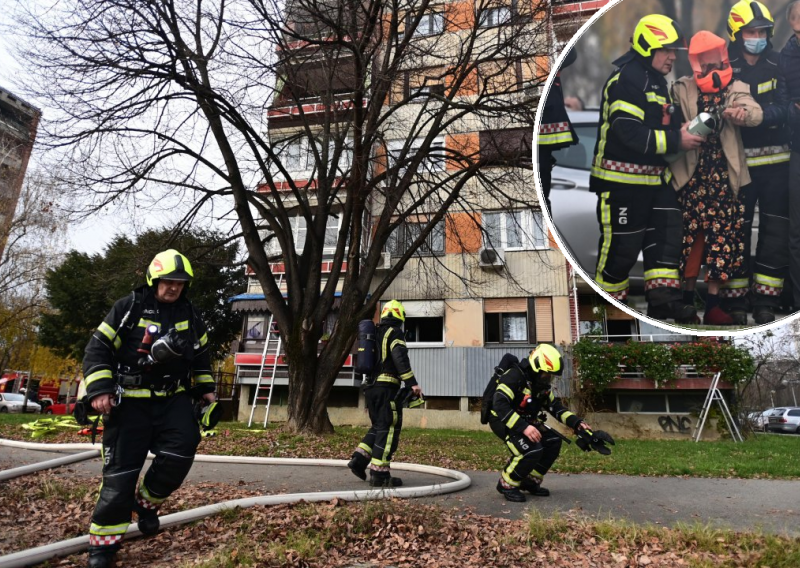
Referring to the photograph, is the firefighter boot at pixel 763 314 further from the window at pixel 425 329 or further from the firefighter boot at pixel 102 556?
the window at pixel 425 329

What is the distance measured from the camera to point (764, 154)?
299 cm

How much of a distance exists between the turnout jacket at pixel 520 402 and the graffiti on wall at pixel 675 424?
15037 millimetres

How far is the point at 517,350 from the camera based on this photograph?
20.6 m

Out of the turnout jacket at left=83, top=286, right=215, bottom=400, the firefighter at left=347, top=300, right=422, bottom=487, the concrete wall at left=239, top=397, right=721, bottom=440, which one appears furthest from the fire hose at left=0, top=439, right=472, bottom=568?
the concrete wall at left=239, top=397, right=721, bottom=440

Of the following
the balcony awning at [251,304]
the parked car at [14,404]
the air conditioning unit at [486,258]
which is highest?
the air conditioning unit at [486,258]

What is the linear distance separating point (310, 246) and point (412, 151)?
345 centimetres

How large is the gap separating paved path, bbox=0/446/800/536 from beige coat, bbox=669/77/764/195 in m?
2.75

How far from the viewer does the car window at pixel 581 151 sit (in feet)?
10.9

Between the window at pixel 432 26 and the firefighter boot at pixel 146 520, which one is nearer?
the firefighter boot at pixel 146 520

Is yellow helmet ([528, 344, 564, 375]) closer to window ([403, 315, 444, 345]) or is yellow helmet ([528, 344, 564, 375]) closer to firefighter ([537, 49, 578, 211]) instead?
firefighter ([537, 49, 578, 211])

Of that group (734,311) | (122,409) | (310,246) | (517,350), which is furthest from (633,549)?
(517,350)

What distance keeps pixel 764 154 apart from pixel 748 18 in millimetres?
757

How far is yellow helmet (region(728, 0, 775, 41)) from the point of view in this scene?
2961 mm

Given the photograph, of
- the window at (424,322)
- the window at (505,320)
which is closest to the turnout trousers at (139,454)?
the window at (424,322)
